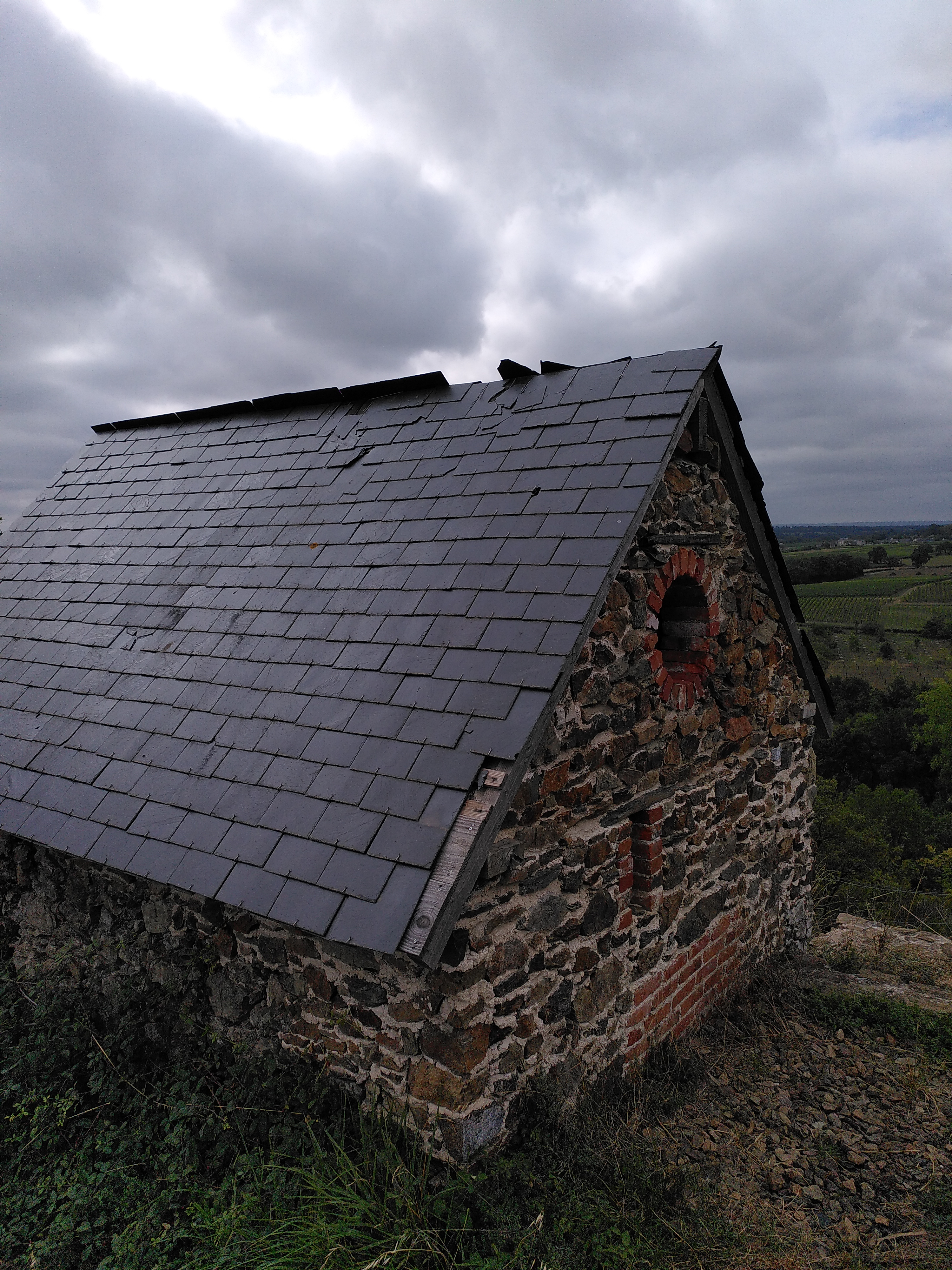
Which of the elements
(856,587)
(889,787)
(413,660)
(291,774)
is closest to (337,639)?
(413,660)

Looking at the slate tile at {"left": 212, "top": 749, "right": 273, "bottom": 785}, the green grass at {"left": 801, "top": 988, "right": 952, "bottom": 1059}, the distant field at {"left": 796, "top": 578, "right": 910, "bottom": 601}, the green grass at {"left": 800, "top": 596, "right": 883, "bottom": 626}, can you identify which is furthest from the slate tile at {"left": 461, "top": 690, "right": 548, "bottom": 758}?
the distant field at {"left": 796, "top": 578, "right": 910, "bottom": 601}

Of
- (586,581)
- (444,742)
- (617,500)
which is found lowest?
(444,742)

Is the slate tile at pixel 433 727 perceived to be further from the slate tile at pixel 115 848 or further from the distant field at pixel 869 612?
the distant field at pixel 869 612

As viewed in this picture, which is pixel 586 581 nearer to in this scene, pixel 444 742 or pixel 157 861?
pixel 444 742

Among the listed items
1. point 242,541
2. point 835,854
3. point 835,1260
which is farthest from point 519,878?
point 835,854

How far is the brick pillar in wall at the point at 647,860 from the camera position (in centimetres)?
445

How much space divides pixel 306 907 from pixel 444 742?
925mm

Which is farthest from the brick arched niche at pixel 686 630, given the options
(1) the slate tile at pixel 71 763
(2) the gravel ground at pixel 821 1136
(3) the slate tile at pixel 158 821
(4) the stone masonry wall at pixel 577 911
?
(1) the slate tile at pixel 71 763

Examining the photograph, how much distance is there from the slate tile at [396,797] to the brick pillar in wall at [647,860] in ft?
5.99

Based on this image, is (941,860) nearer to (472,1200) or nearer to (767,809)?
(767,809)

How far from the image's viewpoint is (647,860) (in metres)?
4.45

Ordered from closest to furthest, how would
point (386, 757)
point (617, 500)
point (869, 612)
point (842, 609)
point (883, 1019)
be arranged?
point (386, 757) → point (617, 500) → point (883, 1019) → point (869, 612) → point (842, 609)

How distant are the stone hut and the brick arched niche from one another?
0.03 m

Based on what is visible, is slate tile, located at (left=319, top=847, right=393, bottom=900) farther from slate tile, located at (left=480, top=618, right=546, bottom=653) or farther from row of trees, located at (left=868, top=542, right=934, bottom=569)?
row of trees, located at (left=868, top=542, right=934, bottom=569)
